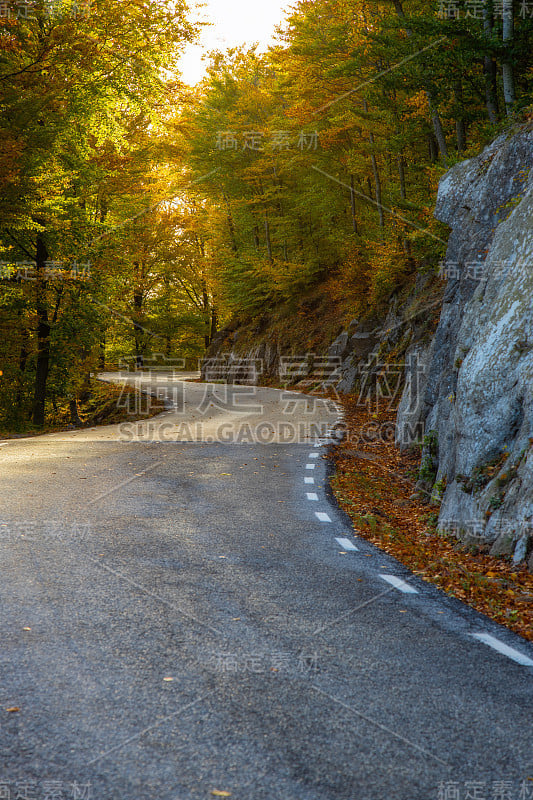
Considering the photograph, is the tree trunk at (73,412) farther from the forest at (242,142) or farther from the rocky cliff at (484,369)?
the rocky cliff at (484,369)

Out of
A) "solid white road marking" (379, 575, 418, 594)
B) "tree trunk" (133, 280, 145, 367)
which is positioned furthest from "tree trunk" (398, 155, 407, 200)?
"tree trunk" (133, 280, 145, 367)

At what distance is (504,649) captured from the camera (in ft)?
15.9

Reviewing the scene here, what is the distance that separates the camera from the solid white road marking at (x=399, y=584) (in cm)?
616

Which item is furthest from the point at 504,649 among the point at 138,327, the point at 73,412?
the point at 138,327

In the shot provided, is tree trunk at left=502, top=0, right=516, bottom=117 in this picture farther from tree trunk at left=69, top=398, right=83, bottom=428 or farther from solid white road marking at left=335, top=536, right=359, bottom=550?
tree trunk at left=69, top=398, right=83, bottom=428

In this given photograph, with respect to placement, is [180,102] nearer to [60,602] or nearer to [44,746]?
[60,602]

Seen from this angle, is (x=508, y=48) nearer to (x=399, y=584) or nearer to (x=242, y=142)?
(x=399, y=584)

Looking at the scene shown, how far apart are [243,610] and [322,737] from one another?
1.91 metres

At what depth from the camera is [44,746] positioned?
332cm

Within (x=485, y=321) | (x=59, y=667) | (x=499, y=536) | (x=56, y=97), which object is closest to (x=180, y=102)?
(x=56, y=97)

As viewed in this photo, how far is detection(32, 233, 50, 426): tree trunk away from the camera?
64.2ft

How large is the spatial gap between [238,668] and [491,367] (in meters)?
6.26

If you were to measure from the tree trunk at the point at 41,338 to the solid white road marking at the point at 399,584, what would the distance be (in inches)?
635

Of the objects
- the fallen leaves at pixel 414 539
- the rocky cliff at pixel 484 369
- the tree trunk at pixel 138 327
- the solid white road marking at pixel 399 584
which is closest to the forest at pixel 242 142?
the rocky cliff at pixel 484 369
